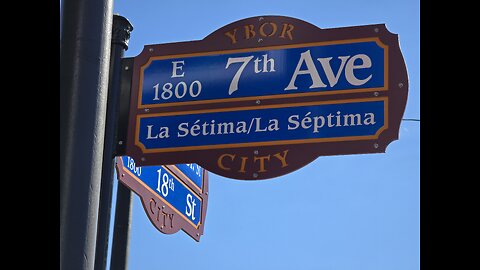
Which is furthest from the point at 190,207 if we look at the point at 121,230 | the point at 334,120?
the point at 334,120

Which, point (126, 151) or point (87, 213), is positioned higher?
point (126, 151)

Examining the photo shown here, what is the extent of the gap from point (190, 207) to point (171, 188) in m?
0.23

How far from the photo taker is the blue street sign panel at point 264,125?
10.5 ft

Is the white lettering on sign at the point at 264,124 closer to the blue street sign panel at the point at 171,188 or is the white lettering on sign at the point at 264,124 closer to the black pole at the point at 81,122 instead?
the blue street sign panel at the point at 171,188

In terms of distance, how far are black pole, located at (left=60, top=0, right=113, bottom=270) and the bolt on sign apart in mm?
1402

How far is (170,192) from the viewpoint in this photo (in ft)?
14.1

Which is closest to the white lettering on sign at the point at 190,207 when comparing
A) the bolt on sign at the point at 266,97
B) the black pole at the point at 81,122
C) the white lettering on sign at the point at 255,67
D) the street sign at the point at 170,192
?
the street sign at the point at 170,192

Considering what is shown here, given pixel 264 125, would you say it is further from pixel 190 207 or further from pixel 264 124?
pixel 190 207

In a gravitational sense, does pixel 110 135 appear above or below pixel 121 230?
above

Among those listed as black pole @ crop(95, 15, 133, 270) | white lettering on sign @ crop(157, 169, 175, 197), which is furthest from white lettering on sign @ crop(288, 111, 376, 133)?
white lettering on sign @ crop(157, 169, 175, 197)
